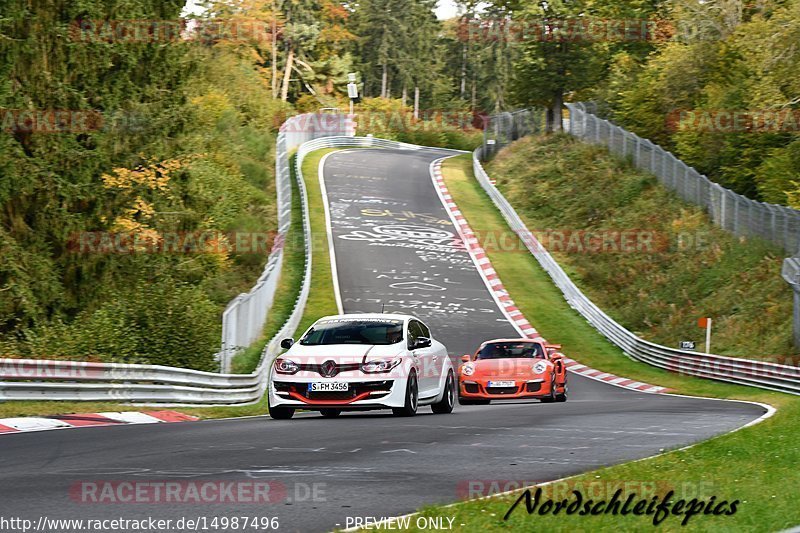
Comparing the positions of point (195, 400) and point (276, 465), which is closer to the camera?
point (276, 465)

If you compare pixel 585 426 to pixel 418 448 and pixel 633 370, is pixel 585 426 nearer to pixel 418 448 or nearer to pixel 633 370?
pixel 418 448

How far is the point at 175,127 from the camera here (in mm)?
38031

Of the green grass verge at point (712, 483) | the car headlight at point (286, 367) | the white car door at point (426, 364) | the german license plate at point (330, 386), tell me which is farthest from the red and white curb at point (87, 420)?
the green grass verge at point (712, 483)

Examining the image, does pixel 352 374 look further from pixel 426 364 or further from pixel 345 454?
pixel 345 454

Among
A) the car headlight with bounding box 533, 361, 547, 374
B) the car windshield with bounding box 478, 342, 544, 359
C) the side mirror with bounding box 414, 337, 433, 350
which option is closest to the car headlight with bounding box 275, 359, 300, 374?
the side mirror with bounding box 414, 337, 433, 350

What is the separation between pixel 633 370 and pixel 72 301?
52.7ft

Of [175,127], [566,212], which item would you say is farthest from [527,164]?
[175,127]

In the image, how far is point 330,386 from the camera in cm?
1560

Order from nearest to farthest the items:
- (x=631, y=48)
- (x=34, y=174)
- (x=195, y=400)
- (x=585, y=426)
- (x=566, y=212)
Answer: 1. (x=585, y=426)
2. (x=195, y=400)
3. (x=34, y=174)
4. (x=566, y=212)
5. (x=631, y=48)

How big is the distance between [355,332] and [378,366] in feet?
4.29

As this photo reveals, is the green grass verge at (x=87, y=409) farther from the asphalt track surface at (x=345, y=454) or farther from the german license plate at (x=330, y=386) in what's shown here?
the german license plate at (x=330, y=386)

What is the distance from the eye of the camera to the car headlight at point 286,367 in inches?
621

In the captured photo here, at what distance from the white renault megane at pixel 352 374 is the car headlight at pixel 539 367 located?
5.01 m

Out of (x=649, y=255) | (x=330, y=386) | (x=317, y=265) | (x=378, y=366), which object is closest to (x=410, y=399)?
(x=378, y=366)
